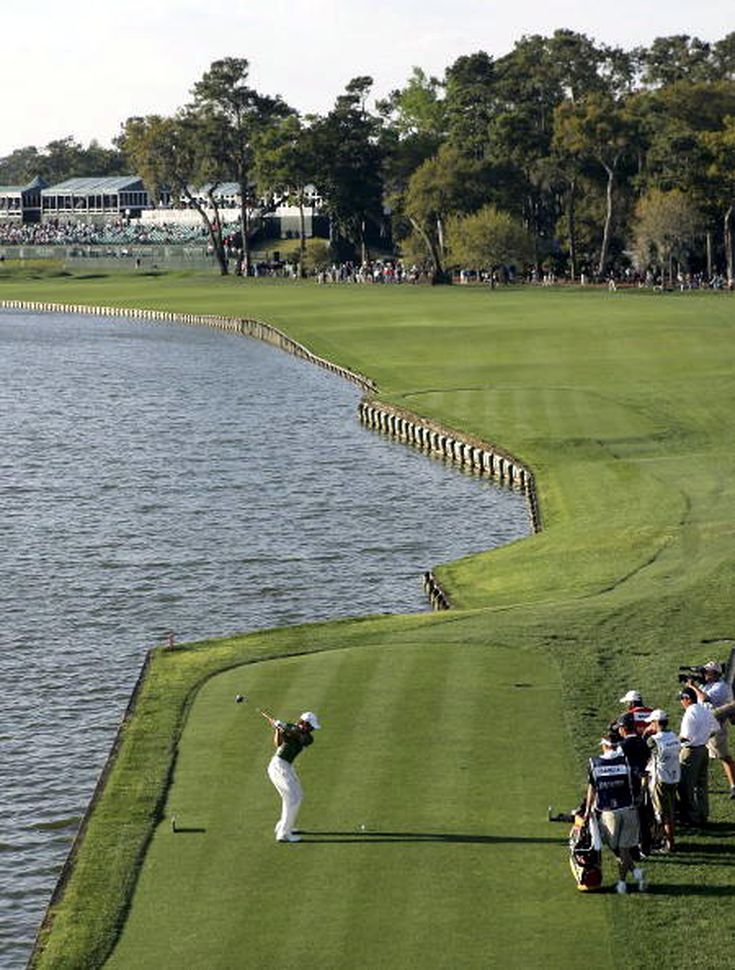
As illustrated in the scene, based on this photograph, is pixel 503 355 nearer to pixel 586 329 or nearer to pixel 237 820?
pixel 586 329

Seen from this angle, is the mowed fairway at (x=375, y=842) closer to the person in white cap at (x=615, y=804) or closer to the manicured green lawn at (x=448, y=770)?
the manicured green lawn at (x=448, y=770)

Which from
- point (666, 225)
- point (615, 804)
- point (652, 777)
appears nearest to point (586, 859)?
point (615, 804)

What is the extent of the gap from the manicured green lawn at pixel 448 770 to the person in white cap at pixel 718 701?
1.86 ft

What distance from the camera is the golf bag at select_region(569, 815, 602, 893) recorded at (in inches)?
1017

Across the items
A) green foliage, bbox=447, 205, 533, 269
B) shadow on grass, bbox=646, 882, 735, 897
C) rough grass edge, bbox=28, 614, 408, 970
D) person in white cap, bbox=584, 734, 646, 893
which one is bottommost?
rough grass edge, bbox=28, 614, 408, 970

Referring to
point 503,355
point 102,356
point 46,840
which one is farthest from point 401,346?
point 46,840

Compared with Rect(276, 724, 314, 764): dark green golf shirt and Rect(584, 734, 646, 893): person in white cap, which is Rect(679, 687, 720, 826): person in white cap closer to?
Rect(584, 734, 646, 893): person in white cap

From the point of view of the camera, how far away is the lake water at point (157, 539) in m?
37.2

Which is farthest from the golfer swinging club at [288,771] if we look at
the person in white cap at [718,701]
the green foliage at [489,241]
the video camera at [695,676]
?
the green foliage at [489,241]

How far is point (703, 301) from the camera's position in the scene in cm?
14775

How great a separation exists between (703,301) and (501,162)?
53280mm

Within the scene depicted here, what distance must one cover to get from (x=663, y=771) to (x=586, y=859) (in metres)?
1.97

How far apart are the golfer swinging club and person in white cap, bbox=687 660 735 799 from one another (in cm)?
629

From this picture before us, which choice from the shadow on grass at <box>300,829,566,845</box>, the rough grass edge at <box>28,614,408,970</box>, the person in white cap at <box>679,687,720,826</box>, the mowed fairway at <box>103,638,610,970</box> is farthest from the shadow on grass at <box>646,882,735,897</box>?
the rough grass edge at <box>28,614,408,970</box>
